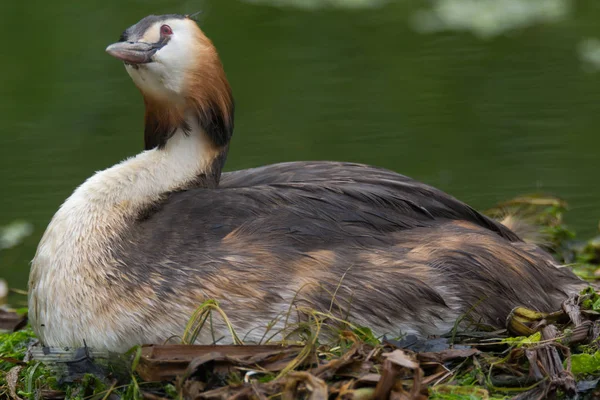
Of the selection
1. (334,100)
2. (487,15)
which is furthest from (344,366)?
(487,15)

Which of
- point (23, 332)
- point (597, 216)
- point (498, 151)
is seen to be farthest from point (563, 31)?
point (23, 332)

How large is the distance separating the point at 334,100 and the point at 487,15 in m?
2.87

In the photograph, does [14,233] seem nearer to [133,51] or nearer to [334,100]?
[133,51]

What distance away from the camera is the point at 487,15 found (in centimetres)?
1134

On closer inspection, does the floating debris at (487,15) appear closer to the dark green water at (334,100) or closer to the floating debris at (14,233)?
the dark green water at (334,100)

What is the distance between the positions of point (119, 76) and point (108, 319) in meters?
5.50

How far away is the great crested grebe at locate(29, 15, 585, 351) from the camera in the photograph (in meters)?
4.67

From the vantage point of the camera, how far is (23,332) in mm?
5605

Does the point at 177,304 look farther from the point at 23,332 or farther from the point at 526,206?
the point at 526,206

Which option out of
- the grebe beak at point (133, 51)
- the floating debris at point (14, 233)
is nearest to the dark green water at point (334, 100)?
the floating debris at point (14, 233)

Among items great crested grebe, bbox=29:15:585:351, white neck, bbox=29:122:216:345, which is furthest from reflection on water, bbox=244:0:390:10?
white neck, bbox=29:122:216:345

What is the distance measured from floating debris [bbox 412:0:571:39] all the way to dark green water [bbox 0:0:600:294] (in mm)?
190

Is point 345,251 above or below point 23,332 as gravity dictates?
→ above

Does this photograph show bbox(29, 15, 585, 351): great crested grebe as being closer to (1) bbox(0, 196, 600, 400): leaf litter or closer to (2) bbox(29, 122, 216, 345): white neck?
(2) bbox(29, 122, 216, 345): white neck
